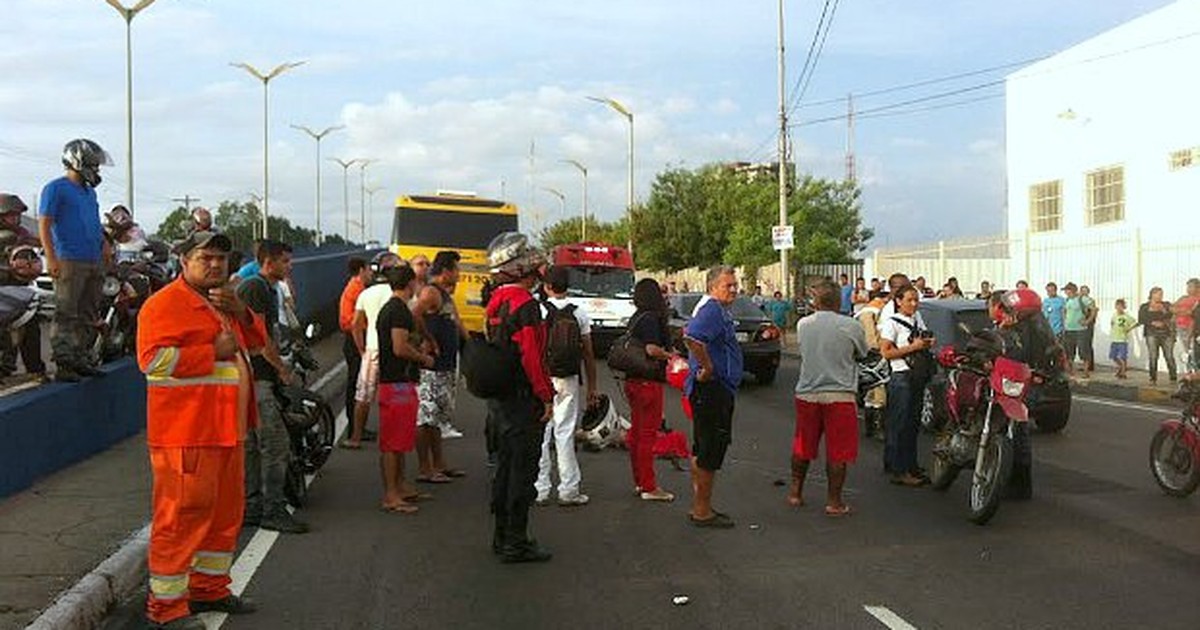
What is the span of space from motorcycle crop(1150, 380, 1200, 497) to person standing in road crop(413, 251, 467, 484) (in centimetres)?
584

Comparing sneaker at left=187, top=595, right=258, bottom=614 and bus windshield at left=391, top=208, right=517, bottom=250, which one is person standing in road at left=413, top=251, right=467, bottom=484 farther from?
bus windshield at left=391, top=208, right=517, bottom=250

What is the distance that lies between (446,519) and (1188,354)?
6.36 meters

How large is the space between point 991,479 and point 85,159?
716cm

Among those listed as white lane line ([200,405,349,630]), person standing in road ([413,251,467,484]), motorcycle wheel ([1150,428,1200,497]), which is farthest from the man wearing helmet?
motorcycle wheel ([1150,428,1200,497])

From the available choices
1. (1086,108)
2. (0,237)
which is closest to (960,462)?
(0,237)

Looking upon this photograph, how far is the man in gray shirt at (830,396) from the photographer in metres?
8.44

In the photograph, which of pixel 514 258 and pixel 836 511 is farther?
pixel 836 511

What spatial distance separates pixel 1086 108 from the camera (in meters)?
25.8

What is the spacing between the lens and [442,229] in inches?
953

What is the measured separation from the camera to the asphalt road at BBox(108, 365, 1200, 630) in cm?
586

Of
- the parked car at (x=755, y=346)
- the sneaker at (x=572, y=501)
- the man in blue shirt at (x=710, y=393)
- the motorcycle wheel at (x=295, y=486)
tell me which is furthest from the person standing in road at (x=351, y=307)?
the parked car at (x=755, y=346)

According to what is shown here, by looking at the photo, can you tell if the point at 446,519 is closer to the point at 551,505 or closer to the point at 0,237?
the point at 551,505

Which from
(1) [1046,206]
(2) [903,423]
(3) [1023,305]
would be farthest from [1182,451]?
(1) [1046,206]

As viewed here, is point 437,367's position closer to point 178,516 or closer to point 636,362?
point 636,362
